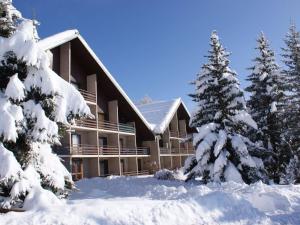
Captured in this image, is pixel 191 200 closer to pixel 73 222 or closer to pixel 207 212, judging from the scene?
pixel 207 212

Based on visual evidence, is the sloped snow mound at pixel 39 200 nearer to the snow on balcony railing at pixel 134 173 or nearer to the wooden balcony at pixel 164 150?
the snow on balcony railing at pixel 134 173

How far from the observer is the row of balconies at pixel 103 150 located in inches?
1068

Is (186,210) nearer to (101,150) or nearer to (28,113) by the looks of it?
(28,113)

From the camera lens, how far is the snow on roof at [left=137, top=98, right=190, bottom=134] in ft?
124

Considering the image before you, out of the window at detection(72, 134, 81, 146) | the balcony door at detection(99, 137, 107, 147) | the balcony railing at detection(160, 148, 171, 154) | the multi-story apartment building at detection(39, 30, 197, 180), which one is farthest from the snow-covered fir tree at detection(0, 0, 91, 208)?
the balcony railing at detection(160, 148, 171, 154)

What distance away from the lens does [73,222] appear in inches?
380

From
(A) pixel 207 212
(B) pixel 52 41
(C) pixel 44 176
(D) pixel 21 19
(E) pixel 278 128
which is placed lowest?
(A) pixel 207 212

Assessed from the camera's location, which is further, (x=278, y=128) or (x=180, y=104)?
(x=180, y=104)

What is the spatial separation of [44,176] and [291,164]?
21.1 metres

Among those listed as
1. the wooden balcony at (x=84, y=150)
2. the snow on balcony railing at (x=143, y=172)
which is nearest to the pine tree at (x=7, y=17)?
the wooden balcony at (x=84, y=150)

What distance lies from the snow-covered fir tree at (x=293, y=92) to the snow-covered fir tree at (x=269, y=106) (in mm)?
517

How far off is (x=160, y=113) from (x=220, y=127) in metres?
19.0

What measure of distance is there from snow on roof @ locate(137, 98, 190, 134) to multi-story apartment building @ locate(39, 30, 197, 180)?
39.8 inches

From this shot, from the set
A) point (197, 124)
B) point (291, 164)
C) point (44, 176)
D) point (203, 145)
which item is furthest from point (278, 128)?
point (44, 176)
